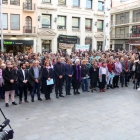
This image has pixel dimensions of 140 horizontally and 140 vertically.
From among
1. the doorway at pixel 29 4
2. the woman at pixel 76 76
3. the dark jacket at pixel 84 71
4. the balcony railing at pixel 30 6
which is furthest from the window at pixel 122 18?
the woman at pixel 76 76

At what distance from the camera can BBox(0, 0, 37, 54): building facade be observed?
25.2m

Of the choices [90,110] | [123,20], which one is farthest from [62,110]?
[123,20]

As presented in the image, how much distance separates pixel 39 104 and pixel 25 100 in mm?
786

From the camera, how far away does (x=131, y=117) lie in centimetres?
681

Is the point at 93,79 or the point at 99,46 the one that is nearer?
the point at 93,79

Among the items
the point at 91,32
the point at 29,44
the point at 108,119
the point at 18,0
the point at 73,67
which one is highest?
the point at 18,0

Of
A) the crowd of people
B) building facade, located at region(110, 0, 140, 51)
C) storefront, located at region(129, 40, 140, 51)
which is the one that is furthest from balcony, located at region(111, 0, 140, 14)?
the crowd of people

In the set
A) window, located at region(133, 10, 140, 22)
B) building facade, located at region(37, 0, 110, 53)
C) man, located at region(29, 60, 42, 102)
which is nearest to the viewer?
man, located at region(29, 60, 42, 102)

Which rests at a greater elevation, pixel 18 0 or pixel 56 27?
pixel 18 0

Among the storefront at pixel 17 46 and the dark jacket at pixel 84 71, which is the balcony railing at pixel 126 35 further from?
the dark jacket at pixel 84 71

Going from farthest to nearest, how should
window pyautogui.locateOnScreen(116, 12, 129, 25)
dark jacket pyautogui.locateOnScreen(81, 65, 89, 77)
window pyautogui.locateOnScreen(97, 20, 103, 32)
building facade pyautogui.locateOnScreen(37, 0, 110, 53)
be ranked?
window pyautogui.locateOnScreen(116, 12, 129, 25)
window pyautogui.locateOnScreen(97, 20, 103, 32)
building facade pyautogui.locateOnScreen(37, 0, 110, 53)
dark jacket pyautogui.locateOnScreen(81, 65, 89, 77)

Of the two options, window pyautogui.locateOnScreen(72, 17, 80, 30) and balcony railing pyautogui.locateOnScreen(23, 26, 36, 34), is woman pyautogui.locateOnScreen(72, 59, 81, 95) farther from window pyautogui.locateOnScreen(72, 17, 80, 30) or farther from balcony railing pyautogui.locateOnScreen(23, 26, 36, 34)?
window pyautogui.locateOnScreen(72, 17, 80, 30)

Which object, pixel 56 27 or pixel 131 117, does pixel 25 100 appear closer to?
pixel 131 117

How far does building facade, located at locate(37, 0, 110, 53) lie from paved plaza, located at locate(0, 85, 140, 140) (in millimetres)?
17638
